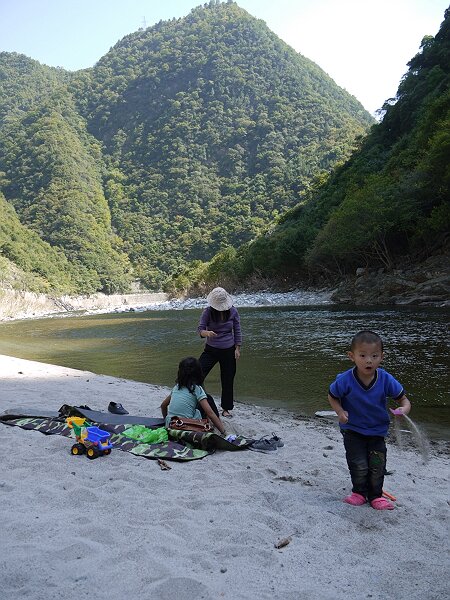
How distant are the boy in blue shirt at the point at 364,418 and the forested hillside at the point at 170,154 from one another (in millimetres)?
101960

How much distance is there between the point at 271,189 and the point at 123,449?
422 ft

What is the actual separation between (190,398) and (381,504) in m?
2.46

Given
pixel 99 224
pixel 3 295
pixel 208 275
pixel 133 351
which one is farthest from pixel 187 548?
pixel 99 224

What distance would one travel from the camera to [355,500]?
12.0 ft

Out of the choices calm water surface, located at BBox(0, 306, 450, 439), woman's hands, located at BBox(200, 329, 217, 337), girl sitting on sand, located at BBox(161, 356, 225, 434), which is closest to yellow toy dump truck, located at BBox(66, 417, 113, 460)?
girl sitting on sand, located at BBox(161, 356, 225, 434)

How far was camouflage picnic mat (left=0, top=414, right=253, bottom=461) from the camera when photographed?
4.69 m

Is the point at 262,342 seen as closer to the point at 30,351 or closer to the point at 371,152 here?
the point at 30,351

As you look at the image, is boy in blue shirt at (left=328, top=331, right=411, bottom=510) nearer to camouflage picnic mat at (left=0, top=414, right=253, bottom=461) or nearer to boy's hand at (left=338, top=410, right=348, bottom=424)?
boy's hand at (left=338, top=410, right=348, bottom=424)

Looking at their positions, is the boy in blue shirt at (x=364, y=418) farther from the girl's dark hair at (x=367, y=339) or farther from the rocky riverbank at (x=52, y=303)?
the rocky riverbank at (x=52, y=303)

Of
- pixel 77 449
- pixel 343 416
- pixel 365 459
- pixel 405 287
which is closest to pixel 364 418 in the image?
pixel 343 416

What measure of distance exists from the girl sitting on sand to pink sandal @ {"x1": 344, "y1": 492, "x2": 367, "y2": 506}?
79.6 inches

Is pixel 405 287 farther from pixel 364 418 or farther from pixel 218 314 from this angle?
pixel 364 418

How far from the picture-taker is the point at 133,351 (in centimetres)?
1734

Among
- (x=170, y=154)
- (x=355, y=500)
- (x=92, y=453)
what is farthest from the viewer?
(x=170, y=154)
